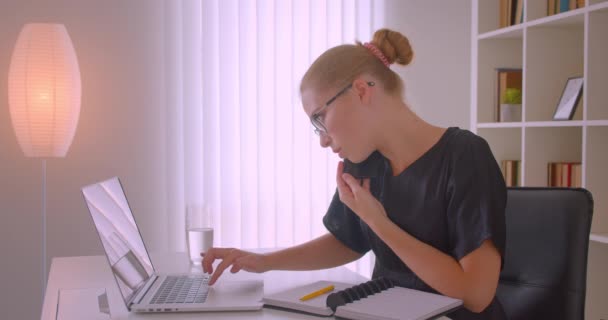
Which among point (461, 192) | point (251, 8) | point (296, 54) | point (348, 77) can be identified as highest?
point (251, 8)

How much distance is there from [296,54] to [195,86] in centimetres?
58

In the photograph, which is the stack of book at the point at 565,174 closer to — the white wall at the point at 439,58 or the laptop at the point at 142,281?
the white wall at the point at 439,58

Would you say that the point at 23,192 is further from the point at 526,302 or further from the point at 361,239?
the point at 526,302

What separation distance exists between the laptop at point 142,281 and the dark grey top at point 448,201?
347mm

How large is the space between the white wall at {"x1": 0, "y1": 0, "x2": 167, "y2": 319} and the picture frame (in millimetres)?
1930

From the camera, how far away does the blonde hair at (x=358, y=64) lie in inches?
56.6

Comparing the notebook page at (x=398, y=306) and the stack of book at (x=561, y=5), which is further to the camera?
the stack of book at (x=561, y=5)

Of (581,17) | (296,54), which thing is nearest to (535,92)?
(581,17)

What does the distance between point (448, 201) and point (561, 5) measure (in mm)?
1747

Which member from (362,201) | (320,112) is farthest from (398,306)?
(320,112)

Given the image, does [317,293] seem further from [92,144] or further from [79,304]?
[92,144]

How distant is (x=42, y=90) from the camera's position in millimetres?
2746

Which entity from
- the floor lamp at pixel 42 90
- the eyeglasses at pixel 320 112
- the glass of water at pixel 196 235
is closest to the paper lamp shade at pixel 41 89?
the floor lamp at pixel 42 90

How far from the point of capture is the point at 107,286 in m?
1.43
